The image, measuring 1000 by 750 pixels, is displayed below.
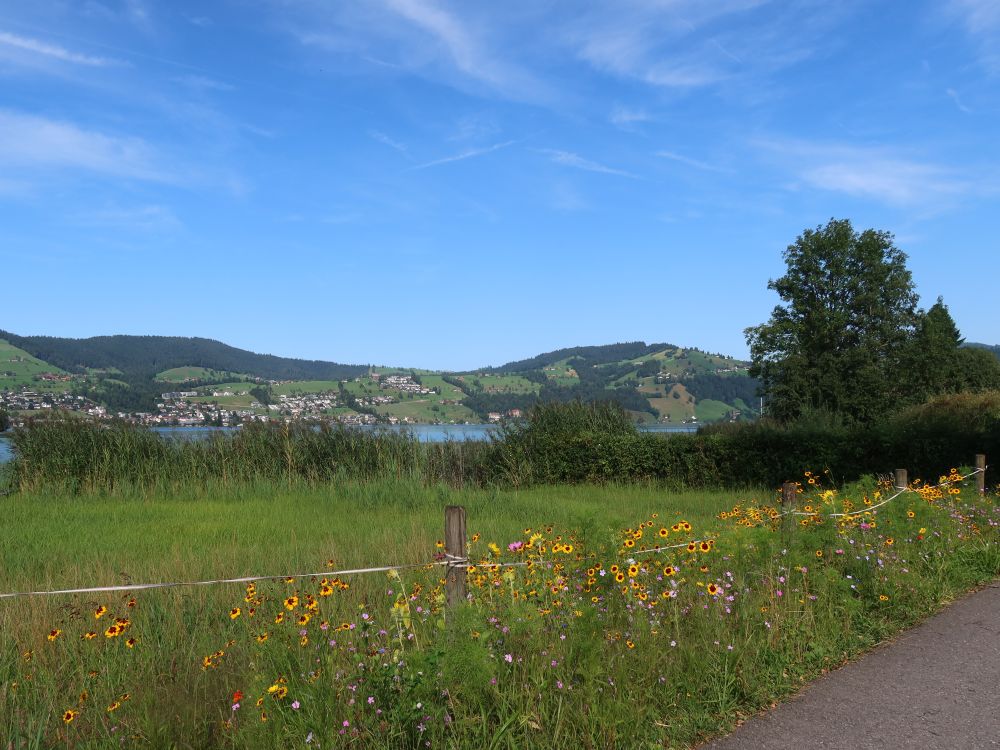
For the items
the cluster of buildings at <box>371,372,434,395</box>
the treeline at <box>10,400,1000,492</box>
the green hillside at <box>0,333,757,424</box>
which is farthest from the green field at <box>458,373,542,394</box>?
the treeline at <box>10,400,1000,492</box>

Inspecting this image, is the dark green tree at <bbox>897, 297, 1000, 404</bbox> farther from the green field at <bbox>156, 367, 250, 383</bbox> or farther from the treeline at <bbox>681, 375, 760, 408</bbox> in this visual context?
the green field at <bbox>156, 367, 250, 383</bbox>

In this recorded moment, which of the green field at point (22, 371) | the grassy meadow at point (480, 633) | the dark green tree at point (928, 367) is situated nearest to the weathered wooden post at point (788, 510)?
the grassy meadow at point (480, 633)

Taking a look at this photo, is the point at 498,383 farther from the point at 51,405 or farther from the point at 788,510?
the point at 788,510

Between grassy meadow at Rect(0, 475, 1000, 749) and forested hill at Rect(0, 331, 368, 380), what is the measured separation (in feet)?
345

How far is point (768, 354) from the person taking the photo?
42156 millimetres

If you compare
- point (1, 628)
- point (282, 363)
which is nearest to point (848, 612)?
point (1, 628)

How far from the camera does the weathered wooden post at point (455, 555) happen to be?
445 centimetres

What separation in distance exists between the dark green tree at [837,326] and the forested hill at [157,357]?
86962 mm

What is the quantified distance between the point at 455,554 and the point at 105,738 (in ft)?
6.49

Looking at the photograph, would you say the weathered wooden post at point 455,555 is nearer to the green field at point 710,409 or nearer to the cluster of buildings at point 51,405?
the cluster of buildings at point 51,405

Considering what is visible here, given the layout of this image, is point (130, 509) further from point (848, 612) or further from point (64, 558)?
point (848, 612)

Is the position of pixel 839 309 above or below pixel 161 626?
above

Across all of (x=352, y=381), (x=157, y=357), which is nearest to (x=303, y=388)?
(x=352, y=381)

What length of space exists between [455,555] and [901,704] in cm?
267
